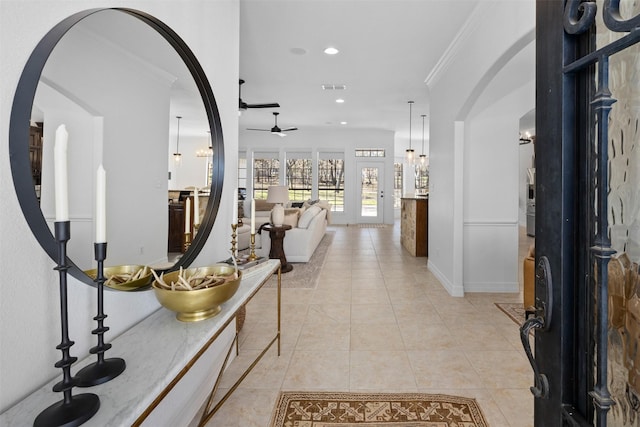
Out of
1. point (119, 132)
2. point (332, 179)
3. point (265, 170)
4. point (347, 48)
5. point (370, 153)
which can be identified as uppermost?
point (347, 48)

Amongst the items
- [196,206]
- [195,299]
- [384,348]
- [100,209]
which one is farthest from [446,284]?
[100,209]

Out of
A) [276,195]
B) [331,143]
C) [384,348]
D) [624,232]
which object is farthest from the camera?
[331,143]

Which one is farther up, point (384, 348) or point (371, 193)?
point (371, 193)

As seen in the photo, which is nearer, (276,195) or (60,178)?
(60,178)

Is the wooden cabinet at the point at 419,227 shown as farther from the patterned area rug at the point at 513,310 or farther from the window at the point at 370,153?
the window at the point at 370,153

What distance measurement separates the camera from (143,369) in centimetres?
93

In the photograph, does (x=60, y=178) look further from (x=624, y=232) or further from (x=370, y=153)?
(x=370, y=153)

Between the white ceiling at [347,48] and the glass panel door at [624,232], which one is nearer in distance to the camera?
the glass panel door at [624,232]

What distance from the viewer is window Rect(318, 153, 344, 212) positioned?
36.2ft

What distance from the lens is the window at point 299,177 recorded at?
1102cm

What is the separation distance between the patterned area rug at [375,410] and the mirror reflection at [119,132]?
3.46 ft

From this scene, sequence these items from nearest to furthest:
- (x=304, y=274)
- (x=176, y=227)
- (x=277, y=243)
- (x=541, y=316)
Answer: (x=541, y=316), (x=176, y=227), (x=304, y=274), (x=277, y=243)

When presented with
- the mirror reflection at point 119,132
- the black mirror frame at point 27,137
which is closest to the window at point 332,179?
the mirror reflection at point 119,132

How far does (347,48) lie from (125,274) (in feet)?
12.6
